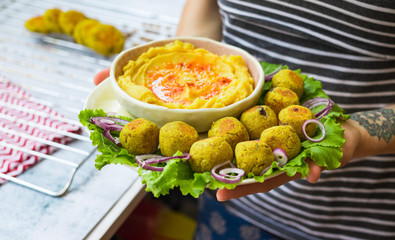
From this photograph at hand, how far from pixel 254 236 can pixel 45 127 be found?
42.0 inches

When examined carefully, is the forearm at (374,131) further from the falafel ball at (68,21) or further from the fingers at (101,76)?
the falafel ball at (68,21)

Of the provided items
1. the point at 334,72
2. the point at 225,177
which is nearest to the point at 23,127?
the point at 225,177

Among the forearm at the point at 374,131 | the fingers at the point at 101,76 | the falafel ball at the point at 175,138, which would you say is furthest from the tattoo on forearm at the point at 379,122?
the fingers at the point at 101,76

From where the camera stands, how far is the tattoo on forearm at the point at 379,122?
4.23ft

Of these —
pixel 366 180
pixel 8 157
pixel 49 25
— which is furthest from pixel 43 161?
pixel 366 180

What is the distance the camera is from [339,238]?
1.73 metres

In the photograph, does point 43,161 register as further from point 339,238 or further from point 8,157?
point 339,238

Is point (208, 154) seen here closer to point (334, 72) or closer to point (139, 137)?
point (139, 137)

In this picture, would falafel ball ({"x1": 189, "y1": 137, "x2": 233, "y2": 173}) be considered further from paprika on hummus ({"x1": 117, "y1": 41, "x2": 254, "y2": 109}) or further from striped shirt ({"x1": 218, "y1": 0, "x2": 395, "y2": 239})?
striped shirt ({"x1": 218, "y1": 0, "x2": 395, "y2": 239})

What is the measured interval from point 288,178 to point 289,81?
32 cm

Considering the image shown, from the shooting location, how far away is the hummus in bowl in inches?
42.8

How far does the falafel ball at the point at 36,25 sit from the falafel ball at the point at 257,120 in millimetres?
1251

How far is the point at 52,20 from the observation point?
1.92m

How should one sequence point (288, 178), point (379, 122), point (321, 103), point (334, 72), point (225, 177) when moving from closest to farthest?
point (225, 177) < point (288, 178) < point (321, 103) < point (379, 122) < point (334, 72)
